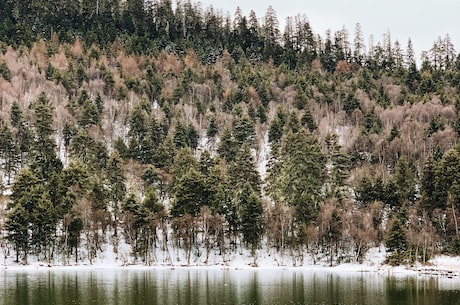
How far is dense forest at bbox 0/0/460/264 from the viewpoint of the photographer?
297 ft

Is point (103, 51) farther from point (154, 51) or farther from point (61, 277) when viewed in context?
point (61, 277)

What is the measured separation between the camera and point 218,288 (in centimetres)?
5747

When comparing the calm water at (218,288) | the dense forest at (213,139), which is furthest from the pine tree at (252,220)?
the calm water at (218,288)

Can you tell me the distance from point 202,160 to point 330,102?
195 ft

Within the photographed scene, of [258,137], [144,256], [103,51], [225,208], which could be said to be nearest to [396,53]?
[258,137]

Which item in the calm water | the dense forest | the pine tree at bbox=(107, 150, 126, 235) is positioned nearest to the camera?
the calm water

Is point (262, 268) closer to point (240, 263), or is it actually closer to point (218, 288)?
point (240, 263)

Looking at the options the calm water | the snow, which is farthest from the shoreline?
the snow

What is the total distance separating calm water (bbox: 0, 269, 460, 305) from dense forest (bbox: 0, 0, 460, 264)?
15056 mm

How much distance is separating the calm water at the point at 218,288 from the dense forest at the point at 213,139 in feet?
49.4

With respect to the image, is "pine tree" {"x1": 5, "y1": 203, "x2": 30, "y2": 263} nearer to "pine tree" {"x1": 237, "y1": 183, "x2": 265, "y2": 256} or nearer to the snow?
"pine tree" {"x1": 237, "y1": 183, "x2": 265, "y2": 256}

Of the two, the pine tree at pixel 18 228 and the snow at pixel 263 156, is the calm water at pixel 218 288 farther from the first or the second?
the snow at pixel 263 156

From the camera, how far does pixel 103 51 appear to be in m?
170

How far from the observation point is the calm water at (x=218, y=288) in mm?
48406
